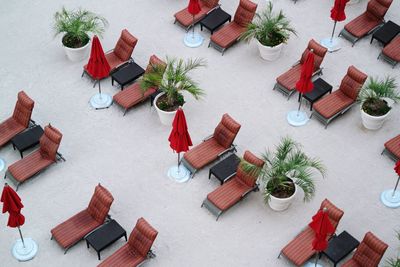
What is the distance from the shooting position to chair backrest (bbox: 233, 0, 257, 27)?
2416 centimetres

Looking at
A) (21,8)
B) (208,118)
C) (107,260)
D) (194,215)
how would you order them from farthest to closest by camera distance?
(21,8) → (208,118) → (194,215) → (107,260)

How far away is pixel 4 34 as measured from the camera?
994 inches

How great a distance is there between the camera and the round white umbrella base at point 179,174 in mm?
20859

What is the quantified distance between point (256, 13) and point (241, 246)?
27.1 feet

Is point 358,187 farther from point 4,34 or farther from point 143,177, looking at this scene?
point 4,34

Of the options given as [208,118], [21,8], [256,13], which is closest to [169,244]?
[208,118]

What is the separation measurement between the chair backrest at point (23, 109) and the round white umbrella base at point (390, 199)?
978cm

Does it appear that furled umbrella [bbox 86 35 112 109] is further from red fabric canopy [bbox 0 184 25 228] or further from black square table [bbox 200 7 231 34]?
red fabric canopy [bbox 0 184 25 228]

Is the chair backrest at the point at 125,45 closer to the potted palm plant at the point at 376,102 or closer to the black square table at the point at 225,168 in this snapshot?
the black square table at the point at 225,168

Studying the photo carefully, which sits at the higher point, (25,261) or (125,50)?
(125,50)

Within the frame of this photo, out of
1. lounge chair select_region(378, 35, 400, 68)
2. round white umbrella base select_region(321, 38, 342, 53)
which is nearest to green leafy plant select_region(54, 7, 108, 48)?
round white umbrella base select_region(321, 38, 342, 53)

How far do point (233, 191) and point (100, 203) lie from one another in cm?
341

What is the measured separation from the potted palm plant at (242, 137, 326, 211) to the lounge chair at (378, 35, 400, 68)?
5198mm

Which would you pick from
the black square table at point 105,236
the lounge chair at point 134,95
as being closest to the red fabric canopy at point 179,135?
the black square table at point 105,236
